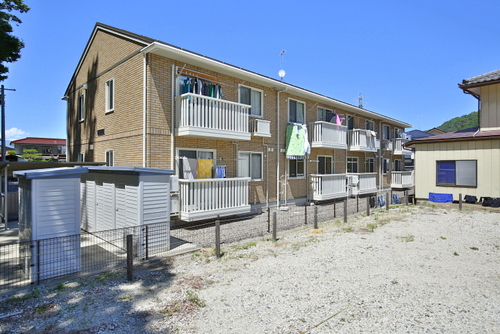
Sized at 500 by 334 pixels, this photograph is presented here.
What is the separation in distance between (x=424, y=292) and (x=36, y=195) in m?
7.05

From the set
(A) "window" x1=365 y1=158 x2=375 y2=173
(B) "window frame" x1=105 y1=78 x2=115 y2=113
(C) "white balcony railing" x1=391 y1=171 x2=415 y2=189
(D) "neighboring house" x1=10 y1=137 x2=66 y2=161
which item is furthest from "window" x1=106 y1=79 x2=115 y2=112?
(D) "neighboring house" x1=10 y1=137 x2=66 y2=161

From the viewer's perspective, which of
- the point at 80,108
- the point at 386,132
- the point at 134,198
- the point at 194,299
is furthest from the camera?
the point at 386,132

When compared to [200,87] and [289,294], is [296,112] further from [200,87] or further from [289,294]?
[289,294]

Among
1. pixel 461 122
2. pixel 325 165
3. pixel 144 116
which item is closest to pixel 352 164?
pixel 325 165

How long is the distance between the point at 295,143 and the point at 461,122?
78501 mm

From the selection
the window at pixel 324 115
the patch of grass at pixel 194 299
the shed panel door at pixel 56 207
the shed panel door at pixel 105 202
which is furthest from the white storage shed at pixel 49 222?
the window at pixel 324 115

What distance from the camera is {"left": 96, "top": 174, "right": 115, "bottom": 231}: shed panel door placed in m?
8.22

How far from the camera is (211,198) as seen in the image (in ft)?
34.9

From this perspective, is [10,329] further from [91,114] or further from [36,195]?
[91,114]

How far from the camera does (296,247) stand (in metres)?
7.88

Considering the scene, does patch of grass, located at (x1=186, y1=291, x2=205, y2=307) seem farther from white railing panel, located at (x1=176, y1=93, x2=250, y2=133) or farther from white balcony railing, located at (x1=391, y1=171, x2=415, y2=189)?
white balcony railing, located at (x1=391, y1=171, x2=415, y2=189)

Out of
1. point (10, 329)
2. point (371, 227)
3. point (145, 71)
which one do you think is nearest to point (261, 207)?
point (371, 227)

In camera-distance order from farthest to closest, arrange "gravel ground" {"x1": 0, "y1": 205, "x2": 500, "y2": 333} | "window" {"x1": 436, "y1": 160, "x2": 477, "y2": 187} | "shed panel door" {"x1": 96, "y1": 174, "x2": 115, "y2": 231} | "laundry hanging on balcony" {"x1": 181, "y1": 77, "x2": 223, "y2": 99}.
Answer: "window" {"x1": 436, "y1": 160, "x2": 477, "y2": 187}
"laundry hanging on balcony" {"x1": 181, "y1": 77, "x2": 223, "y2": 99}
"shed panel door" {"x1": 96, "y1": 174, "x2": 115, "y2": 231}
"gravel ground" {"x1": 0, "y1": 205, "x2": 500, "y2": 333}

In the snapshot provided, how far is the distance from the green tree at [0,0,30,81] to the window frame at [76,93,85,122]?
129 inches
